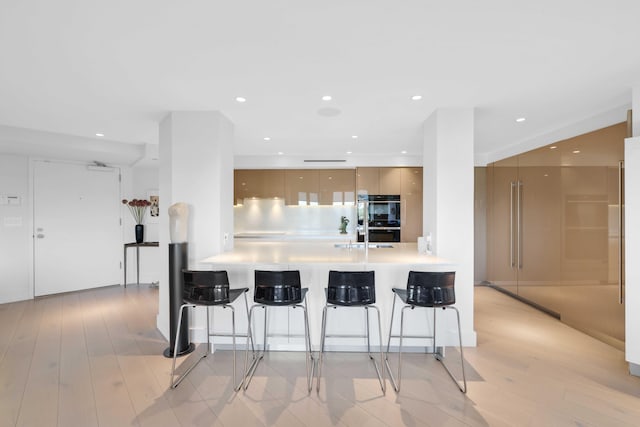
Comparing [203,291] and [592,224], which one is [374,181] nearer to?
[592,224]

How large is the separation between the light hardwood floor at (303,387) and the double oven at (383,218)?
2442 millimetres

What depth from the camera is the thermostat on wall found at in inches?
178

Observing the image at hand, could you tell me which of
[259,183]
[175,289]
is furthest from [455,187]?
[259,183]

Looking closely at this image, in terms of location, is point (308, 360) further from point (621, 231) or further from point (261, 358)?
point (621, 231)

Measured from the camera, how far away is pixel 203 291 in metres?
2.48

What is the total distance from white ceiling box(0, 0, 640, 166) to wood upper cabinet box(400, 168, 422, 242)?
2279 millimetres

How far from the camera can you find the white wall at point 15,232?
14.8 ft

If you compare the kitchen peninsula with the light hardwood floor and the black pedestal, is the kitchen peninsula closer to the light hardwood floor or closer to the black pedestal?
the light hardwood floor

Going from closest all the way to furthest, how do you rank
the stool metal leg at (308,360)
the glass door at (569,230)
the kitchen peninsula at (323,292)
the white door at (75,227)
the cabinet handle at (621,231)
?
1. the stool metal leg at (308,360)
2. the kitchen peninsula at (323,292)
3. the cabinet handle at (621,231)
4. the glass door at (569,230)
5. the white door at (75,227)

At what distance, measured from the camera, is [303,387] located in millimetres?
2387

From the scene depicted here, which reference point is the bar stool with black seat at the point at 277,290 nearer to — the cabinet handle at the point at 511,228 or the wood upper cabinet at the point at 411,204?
the wood upper cabinet at the point at 411,204

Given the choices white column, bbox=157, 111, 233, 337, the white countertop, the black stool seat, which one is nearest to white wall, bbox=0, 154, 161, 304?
white column, bbox=157, 111, 233, 337

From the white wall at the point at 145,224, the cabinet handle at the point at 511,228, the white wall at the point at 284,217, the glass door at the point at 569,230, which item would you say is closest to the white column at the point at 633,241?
the glass door at the point at 569,230

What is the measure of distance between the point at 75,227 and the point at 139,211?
0.96 metres
